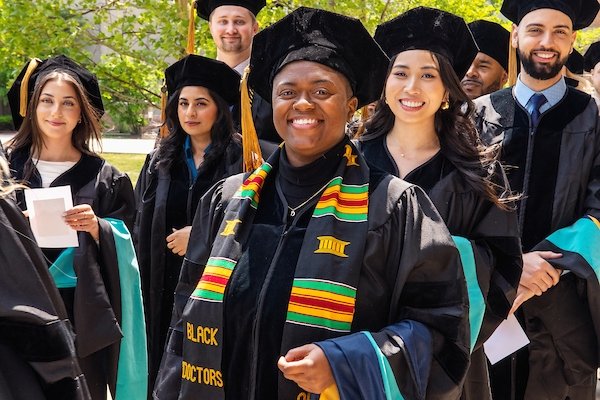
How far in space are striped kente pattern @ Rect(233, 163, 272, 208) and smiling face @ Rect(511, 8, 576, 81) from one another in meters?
2.23

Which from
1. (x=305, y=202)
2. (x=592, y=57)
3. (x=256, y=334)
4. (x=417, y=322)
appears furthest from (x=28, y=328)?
(x=592, y=57)

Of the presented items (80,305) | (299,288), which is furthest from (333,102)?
(80,305)

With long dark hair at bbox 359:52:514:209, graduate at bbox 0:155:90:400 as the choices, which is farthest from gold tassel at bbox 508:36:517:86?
graduate at bbox 0:155:90:400

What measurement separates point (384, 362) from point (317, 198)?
56 centimetres

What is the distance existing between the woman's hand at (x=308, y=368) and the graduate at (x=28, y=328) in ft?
2.40

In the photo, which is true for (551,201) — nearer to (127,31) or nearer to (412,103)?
(412,103)

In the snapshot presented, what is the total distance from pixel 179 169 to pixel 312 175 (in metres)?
2.61

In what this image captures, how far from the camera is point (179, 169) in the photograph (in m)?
5.11

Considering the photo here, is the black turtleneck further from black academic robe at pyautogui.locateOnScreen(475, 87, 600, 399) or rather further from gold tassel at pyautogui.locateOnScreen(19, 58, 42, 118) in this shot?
gold tassel at pyautogui.locateOnScreen(19, 58, 42, 118)

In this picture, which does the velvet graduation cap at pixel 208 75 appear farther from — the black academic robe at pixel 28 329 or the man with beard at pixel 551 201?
the black academic robe at pixel 28 329

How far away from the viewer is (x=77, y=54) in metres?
8.95

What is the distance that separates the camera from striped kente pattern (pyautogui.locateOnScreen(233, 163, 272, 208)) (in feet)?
8.68

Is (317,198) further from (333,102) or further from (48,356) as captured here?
(48,356)

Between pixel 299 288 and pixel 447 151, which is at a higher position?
pixel 447 151
